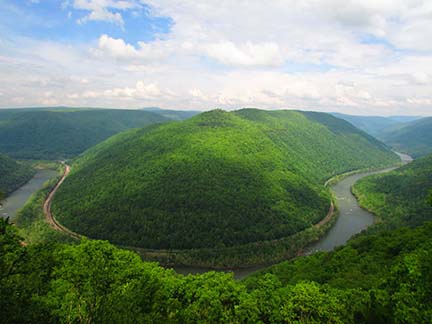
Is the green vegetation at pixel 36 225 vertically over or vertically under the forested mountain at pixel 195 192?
under

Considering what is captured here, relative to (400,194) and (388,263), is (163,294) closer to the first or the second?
(388,263)

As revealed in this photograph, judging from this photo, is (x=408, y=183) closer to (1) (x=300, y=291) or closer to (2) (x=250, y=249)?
(2) (x=250, y=249)

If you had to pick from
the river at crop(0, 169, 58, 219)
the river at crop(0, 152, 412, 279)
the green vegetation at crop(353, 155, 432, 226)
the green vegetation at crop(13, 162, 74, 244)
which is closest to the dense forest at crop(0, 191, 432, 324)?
the river at crop(0, 152, 412, 279)

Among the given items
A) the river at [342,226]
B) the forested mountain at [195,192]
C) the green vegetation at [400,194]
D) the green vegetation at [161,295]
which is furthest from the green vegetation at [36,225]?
the green vegetation at [400,194]

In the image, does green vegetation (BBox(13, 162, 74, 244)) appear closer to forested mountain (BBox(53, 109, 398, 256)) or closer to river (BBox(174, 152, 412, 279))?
forested mountain (BBox(53, 109, 398, 256))

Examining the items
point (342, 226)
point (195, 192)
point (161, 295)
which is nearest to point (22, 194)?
point (195, 192)

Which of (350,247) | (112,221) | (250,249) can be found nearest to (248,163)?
(250,249)

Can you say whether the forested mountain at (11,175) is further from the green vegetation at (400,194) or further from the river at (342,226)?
the green vegetation at (400,194)
